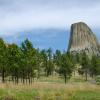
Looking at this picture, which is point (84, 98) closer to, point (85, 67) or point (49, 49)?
point (85, 67)

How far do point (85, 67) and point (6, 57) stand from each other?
2435 inches

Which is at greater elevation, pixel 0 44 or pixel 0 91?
pixel 0 44

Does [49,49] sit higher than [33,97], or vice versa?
[49,49]

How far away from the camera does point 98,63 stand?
11681cm

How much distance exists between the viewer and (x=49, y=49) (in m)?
154

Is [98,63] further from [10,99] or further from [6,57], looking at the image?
[10,99]

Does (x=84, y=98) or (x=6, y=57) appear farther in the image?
(x=6, y=57)

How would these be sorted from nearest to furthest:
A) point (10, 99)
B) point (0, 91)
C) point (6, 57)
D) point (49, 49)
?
1. point (10, 99)
2. point (0, 91)
3. point (6, 57)
4. point (49, 49)

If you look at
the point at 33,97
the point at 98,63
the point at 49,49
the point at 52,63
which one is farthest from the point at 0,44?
the point at 49,49

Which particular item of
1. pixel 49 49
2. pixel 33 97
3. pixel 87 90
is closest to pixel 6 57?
pixel 87 90

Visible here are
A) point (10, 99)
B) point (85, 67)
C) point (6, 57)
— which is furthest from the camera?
point (85, 67)

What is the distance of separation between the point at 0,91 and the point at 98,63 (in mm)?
94105

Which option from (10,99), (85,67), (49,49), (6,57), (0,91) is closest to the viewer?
(10,99)

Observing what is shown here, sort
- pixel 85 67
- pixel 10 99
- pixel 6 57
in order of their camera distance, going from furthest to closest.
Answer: pixel 85 67 → pixel 6 57 → pixel 10 99
